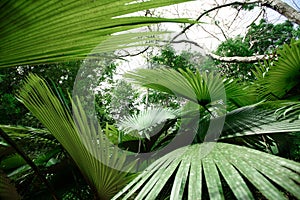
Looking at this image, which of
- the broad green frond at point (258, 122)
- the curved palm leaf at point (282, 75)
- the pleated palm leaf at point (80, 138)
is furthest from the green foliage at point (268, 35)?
the pleated palm leaf at point (80, 138)

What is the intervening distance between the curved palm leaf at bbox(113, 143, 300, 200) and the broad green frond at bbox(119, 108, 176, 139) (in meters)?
0.60

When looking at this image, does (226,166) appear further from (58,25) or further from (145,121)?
(145,121)

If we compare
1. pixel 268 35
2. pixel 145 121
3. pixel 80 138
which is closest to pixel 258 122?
pixel 80 138

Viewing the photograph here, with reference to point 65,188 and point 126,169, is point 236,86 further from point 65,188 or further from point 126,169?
point 65,188

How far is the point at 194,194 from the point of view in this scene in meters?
0.52

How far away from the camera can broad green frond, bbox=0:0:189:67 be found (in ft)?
1.36

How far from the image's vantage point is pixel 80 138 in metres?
0.84

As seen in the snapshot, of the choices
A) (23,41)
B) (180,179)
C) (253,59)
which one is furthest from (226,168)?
(253,59)

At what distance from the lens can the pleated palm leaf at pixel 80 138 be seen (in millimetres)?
843

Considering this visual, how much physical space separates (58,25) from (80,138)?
1.51 feet

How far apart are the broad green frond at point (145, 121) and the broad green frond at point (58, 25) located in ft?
2.73

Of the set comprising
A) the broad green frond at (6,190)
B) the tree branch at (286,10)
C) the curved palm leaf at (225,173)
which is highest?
the tree branch at (286,10)

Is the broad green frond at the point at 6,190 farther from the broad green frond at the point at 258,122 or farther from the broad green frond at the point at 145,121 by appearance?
the broad green frond at the point at 258,122

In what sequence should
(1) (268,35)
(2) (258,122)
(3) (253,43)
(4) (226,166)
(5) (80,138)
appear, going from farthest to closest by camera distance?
(1) (268,35)
(3) (253,43)
(2) (258,122)
(5) (80,138)
(4) (226,166)
